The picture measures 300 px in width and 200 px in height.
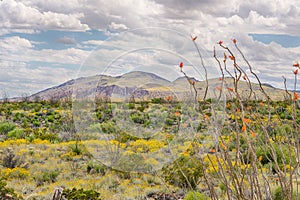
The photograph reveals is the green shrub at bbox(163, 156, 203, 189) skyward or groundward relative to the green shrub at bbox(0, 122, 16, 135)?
skyward

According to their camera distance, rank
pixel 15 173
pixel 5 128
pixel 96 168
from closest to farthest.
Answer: pixel 15 173 < pixel 96 168 < pixel 5 128

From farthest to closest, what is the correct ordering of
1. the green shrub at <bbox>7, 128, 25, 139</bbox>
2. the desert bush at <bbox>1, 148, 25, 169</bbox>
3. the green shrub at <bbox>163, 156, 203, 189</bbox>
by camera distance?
the green shrub at <bbox>7, 128, 25, 139</bbox> < the desert bush at <bbox>1, 148, 25, 169</bbox> < the green shrub at <bbox>163, 156, 203, 189</bbox>

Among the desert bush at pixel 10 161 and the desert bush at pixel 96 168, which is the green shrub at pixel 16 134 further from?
the desert bush at pixel 96 168

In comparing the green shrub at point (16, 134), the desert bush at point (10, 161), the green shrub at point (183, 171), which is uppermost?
the green shrub at point (183, 171)

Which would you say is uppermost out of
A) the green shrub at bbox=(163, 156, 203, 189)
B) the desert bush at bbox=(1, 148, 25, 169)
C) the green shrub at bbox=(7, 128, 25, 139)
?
the green shrub at bbox=(163, 156, 203, 189)

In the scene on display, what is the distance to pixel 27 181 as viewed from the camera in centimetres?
764

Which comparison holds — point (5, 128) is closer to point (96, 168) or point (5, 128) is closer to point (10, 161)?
point (10, 161)

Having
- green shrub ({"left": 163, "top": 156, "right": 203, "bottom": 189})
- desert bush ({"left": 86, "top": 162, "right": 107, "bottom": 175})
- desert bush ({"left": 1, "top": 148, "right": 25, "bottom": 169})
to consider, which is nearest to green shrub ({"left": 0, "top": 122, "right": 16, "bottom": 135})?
desert bush ({"left": 1, "top": 148, "right": 25, "bottom": 169})

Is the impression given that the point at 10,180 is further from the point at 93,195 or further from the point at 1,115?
the point at 1,115

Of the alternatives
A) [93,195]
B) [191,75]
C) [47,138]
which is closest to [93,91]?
[191,75]

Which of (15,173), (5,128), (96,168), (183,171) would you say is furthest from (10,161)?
(5,128)

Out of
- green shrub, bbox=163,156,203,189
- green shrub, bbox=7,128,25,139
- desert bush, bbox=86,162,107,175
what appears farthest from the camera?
green shrub, bbox=7,128,25,139

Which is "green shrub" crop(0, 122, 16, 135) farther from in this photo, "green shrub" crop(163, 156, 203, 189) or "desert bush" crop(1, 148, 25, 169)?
"green shrub" crop(163, 156, 203, 189)

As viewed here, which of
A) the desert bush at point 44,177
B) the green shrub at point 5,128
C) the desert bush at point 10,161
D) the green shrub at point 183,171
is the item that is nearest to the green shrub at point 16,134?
the green shrub at point 5,128
